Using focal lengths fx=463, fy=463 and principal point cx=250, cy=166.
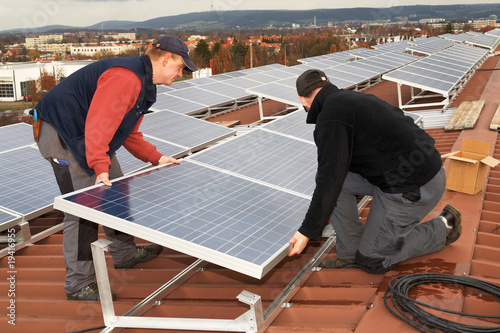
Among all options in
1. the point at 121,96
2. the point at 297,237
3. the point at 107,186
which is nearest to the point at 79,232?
the point at 107,186

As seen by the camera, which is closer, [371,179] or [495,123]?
[371,179]

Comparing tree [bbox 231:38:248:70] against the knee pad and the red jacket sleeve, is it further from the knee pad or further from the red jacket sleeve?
the knee pad

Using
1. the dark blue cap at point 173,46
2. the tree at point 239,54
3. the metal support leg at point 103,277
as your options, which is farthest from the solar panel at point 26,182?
the tree at point 239,54

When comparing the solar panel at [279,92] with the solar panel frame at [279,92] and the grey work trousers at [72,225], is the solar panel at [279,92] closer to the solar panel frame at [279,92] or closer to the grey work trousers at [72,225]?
the solar panel frame at [279,92]

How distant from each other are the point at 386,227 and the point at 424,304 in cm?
79

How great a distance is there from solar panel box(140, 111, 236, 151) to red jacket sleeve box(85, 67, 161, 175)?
3520mm

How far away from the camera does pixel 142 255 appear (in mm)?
4773

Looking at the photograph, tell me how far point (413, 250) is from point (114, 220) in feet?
8.35

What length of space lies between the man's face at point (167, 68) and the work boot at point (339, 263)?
2202 mm

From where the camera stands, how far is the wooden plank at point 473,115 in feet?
30.0

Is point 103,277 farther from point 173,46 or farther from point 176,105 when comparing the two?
point 176,105

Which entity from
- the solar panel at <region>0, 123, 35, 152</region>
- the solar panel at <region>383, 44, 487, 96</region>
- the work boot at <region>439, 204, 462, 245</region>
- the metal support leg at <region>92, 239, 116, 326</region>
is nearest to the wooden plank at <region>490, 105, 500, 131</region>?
the solar panel at <region>383, 44, 487, 96</region>

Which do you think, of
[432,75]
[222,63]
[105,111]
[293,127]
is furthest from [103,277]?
[222,63]

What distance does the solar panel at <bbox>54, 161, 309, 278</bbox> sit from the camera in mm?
3082
